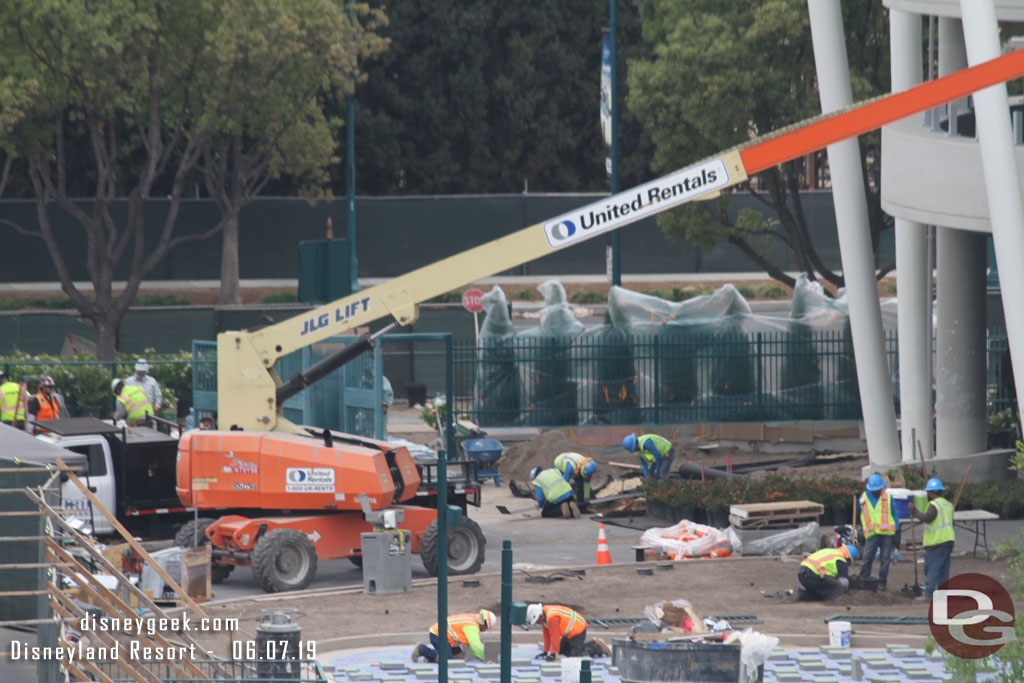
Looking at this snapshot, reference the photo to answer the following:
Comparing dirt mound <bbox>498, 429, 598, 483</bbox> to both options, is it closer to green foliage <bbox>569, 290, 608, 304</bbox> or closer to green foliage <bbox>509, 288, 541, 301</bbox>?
green foliage <bbox>569, 290, 608, 304</bbox>

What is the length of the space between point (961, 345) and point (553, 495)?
8581 mm

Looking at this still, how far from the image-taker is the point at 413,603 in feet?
61.8

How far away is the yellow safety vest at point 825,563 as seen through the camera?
18578 millimetres

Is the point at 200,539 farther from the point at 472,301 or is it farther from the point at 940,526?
the point at 472,301

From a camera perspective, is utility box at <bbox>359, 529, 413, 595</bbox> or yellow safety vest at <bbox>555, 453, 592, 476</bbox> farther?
yellow safety vest at <bbox>555, 453, 592, 476</bbox>

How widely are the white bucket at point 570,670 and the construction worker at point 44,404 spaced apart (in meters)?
14.0

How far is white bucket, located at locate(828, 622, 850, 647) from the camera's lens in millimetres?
16703

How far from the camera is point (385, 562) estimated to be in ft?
63.0

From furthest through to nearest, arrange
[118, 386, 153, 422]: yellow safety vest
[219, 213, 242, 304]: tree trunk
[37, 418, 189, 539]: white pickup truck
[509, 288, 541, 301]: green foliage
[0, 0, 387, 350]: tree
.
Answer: [509, 288, 541, 301]: green foliage < [219, 213, 242, 304]: tree trunk < [0, 0, 387, 350]: tree < [118, 386, 153, 422]: yellow safety vest < [37, 418, 189, 539]: white pickup truck

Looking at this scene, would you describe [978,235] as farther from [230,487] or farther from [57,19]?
[57,19]

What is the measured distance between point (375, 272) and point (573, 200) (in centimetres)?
833

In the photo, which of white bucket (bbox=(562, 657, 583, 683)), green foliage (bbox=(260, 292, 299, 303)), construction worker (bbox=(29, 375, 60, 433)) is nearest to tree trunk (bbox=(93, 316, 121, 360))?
construction worker (bbox=(29, 375, 60, 433))

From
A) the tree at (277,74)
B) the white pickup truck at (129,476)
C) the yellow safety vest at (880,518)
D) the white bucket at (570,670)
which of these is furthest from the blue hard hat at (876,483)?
the tree at (277,74)

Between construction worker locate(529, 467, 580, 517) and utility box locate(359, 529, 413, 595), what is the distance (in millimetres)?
5391
